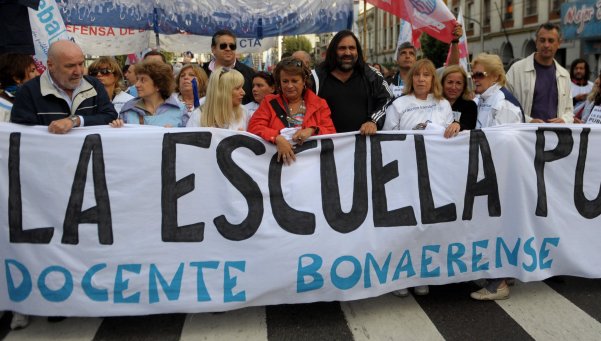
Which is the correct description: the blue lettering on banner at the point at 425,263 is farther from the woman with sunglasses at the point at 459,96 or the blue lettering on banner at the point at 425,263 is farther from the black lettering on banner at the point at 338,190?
the woman with sunglasses at the point at 459,96

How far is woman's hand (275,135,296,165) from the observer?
3.67 metres

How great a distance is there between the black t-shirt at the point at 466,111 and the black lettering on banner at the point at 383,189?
3.18 ft

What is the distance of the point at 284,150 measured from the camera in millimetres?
3672

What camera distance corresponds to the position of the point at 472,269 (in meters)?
3.92

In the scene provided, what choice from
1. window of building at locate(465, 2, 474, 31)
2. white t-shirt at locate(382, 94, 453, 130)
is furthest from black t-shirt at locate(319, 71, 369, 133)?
window of building at locate(465, 2, 474, 31)

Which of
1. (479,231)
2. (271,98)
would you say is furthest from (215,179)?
(479,231)

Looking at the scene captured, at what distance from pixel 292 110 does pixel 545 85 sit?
108 inches

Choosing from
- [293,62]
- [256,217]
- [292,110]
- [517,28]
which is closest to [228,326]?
[256,217]

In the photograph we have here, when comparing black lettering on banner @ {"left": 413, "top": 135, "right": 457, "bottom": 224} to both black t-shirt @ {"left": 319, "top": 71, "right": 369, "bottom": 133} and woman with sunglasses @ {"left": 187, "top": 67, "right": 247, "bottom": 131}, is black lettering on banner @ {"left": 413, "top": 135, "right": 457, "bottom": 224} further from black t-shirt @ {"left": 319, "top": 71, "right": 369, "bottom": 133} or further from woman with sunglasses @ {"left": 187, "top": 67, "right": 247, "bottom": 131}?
woman with sunglasses @ {"left": 187, "top": 67, "right": 247, "bottom": 131}

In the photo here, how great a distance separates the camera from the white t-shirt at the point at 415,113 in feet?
14.3

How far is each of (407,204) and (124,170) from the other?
6.54 feet

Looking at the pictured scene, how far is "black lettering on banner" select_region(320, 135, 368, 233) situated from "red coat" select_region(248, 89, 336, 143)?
230 mm

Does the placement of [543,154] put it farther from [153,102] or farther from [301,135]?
[153,102]

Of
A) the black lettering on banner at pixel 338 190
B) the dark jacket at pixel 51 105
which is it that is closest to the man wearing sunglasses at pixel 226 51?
the dark jacket at pixel 51 105
